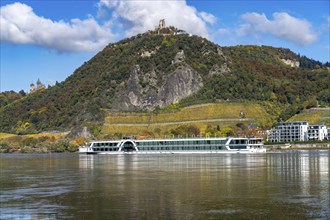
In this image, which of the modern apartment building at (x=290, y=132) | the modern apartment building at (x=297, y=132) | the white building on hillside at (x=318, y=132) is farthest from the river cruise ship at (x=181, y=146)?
the modern apartment building at (x=290, y=132)

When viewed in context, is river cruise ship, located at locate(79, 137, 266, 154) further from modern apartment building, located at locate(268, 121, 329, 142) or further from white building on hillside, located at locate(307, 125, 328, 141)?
modern apartment building, located at locate(268, 121, 329, 142)

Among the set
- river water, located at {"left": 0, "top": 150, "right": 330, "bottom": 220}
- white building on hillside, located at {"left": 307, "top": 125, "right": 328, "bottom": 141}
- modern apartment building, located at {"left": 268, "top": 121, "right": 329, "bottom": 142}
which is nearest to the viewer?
river water, located at {"left": 0, "top": 150, "right": 330, "bottom": 220}

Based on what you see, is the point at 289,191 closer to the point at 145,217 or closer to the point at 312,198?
the point at 312,198

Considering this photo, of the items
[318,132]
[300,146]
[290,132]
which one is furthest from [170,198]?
[290,132]

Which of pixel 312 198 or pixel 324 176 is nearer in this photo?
pixel 312 198

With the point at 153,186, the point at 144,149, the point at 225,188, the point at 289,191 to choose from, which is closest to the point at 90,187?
the point at 153,186

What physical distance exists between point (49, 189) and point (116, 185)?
567 centimetres

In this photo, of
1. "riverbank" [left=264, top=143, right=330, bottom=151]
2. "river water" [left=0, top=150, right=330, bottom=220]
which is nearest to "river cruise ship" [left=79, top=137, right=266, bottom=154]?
"riverbank" [left=264, top=143, right=330, bottom=151]

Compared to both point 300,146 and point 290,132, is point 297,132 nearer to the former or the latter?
point 290,132

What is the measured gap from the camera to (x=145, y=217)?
29.2 meters

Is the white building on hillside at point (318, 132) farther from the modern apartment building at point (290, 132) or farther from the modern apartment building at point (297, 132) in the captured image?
the modern apartment building at point (290, 132)

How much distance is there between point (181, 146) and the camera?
15862 cm

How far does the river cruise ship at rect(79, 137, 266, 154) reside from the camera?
491ft

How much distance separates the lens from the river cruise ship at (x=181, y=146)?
14962 cm
